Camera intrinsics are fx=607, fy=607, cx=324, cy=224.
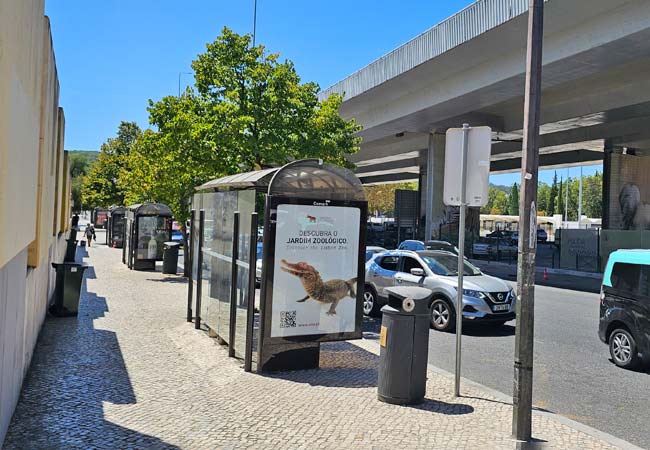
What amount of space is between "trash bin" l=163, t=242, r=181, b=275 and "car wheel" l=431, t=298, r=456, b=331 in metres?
11.6

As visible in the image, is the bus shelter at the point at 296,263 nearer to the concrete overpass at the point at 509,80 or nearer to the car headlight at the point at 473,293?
the car headlight at the point at 473,293

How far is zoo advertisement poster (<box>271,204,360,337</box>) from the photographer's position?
7984mm

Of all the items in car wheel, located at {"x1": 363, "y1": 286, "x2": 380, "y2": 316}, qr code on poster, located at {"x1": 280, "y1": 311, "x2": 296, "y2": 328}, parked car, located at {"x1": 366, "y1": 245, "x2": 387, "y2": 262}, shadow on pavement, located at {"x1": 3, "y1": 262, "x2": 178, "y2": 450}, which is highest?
parked car, located at {"x1": 366, "y1": 245, "x2": 387, "y2": 262}

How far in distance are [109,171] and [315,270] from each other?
50.9m

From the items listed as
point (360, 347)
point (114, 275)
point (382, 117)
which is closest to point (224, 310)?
point (360, 347)

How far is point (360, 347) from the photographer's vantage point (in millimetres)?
Result: 9984

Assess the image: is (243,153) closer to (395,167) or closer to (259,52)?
(259,52)

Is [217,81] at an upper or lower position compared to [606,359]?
upper

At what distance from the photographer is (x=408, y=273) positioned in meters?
13.3

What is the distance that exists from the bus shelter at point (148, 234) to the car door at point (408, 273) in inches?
479

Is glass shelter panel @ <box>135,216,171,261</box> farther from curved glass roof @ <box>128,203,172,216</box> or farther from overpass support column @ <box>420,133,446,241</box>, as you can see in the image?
overpass support column @ <box>420,133,446,241</box>

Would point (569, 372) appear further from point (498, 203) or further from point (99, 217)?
point (498, 203)

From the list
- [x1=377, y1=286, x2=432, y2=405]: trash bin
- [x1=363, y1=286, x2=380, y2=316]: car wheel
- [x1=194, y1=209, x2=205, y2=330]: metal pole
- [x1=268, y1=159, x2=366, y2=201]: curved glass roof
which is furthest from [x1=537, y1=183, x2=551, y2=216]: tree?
[x1=377, y1=286, x2=432, y2=405]: trash bin

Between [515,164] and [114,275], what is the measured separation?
35.6 m
